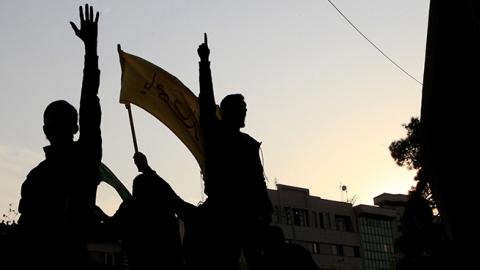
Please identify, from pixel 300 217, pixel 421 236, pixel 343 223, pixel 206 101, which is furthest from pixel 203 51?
pixel 343 223

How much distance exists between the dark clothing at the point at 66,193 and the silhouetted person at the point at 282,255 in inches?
54.5

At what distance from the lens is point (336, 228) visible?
66.9 metres

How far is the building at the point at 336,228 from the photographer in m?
61.9

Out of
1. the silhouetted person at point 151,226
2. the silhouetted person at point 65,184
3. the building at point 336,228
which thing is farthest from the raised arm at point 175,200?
the building at point 336,228

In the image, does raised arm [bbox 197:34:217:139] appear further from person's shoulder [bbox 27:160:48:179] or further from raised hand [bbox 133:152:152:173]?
person's shoulder [bbox 27:160:48:179]

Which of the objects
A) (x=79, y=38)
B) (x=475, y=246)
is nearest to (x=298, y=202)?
(x=475, y=246)

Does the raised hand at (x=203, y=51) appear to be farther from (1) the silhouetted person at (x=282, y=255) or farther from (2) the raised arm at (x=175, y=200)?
(1) the silhouetted person at (x=282, y=255)

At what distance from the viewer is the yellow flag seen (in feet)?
27.9

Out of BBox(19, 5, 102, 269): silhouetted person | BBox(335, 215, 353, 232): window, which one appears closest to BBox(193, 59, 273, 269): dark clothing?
BBox(19, 5, 102, 269): silhouetted person

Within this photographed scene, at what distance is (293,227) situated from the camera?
2437 inches

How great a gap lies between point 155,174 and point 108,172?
2733 mm

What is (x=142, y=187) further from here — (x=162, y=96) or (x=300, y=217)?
(x=300, y=217)

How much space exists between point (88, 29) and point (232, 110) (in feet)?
5.00

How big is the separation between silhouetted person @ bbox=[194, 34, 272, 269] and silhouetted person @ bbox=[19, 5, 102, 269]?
1.10 m
